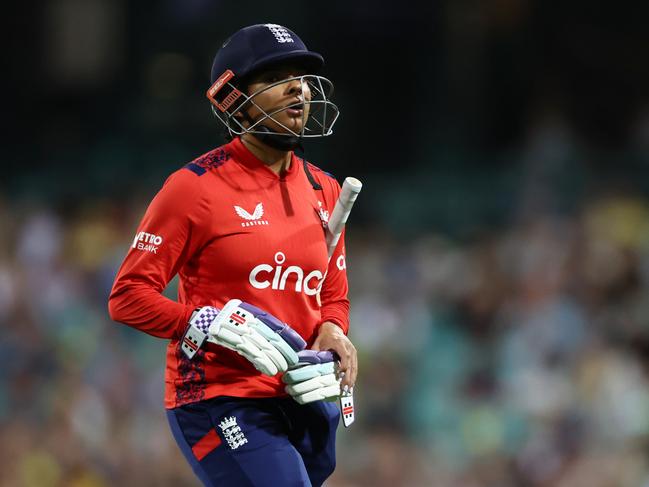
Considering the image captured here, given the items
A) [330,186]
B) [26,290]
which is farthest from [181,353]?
[26,290]

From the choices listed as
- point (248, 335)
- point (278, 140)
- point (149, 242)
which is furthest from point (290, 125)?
point (248, 335)

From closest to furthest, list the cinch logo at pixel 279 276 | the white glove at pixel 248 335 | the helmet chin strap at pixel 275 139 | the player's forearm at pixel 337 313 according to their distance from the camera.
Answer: the white glove at pixel 248 335, the cinch logo at pixel 279 276, the helmet chin strap at pixel 275 139, the player's forearm at pixel 337 313

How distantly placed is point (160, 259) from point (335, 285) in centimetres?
79

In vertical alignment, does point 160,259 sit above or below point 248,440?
above

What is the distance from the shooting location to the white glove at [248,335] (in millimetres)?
3779

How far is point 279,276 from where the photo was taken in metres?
4.06

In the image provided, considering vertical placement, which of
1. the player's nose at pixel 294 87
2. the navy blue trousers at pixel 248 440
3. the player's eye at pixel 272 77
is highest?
the player's eye at pixel 272 77

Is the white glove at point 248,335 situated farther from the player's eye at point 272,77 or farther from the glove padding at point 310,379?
the player's eye at point 272,77

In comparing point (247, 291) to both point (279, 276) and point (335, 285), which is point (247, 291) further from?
point (335, 285)

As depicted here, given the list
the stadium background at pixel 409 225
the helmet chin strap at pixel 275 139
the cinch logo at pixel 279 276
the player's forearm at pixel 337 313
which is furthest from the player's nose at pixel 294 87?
the stadium background at pixel 409 225

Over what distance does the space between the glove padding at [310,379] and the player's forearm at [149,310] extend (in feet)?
1.34

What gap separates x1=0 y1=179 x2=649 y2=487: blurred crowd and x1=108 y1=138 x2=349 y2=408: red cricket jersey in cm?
375

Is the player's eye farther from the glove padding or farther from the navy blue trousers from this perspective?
the navy blue trousers

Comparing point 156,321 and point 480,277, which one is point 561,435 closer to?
point 480,277
